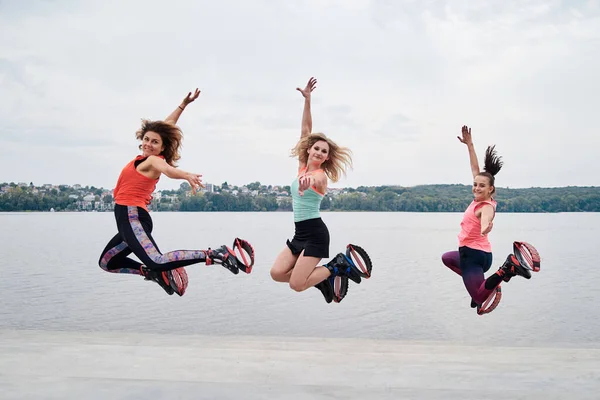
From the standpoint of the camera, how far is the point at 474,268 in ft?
24.0

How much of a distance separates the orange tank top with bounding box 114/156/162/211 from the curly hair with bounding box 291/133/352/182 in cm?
154

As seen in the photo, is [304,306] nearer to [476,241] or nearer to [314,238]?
[476,241]

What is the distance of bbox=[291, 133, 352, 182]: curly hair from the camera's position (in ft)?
23.4

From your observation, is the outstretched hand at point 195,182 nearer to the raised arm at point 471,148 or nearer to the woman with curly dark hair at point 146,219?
the woman with curly dark hair at point 146,219

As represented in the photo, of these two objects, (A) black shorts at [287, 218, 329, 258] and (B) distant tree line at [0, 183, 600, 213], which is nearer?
(A) black shorts at [287, 218, 329, 258]

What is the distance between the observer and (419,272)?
3516cm

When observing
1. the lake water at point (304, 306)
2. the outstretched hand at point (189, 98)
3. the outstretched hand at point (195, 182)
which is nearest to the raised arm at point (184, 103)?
the outstretched hand at point (189, 98)

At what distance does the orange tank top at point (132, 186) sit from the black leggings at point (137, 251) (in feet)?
0.22

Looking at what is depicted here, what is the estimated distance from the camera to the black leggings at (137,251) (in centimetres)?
659

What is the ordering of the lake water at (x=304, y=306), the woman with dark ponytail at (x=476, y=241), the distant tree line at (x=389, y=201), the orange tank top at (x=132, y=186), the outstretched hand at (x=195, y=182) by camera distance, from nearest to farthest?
1. the outstretched hand at (x=195, y=182)
2. the orange tank top at (x=132, y=186)
3. the woman with dark ponytail at (x=476, y=241)
4. the distant tree line at (x=389, y=201)
5. the lake water at (x=304, y=306)

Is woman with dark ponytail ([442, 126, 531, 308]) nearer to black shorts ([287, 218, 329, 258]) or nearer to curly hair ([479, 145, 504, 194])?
curly hair ([479, 145, 504, 194])

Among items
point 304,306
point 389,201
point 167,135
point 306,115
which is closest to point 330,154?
point 306,115

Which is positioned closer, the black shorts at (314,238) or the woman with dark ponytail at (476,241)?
the black shorts at (314,238)

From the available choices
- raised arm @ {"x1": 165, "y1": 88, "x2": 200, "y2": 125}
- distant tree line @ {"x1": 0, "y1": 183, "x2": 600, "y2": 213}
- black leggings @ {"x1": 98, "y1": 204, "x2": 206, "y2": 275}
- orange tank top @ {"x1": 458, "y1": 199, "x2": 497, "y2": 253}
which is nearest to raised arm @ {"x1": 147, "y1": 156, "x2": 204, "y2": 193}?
black leggings @ {"x1": 98, "y1": 204, "x2": 206, "y2": 275}
